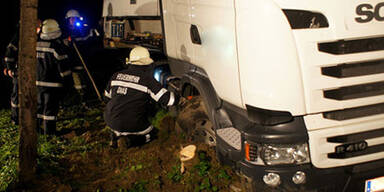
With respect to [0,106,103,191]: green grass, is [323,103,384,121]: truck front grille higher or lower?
higher

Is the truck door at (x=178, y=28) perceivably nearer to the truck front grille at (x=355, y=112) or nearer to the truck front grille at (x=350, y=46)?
the truck front grille at (x=350, y=46)

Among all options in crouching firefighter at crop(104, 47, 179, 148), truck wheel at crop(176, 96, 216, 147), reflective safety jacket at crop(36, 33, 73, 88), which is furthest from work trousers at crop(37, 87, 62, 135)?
truck wheel at crop(176, 96, 216, 147)

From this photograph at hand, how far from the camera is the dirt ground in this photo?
361cm

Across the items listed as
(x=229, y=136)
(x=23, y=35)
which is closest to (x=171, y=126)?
(x=229, y=136)

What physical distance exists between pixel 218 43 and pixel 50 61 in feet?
10.9

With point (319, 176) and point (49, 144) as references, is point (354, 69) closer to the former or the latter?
point (319, 176)

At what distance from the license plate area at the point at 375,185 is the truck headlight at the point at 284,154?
63cm

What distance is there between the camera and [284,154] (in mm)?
2672

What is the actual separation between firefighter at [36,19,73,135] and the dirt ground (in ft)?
3.53

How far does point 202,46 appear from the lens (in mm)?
3502

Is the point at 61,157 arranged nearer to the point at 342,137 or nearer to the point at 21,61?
the point at 21,61

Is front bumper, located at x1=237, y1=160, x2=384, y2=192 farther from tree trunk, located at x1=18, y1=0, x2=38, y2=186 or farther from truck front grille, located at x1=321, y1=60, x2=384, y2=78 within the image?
tree trunk, located at x1=18, y1=0, x2=38, y2=186

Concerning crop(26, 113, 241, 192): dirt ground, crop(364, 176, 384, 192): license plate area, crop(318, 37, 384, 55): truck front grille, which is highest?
crop(318, 37, 384, 55): truck front grille

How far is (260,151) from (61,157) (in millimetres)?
3042
